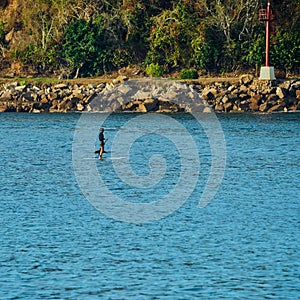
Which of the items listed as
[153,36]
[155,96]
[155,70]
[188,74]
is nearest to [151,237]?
[155,96]

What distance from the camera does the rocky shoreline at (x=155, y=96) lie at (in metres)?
97.2

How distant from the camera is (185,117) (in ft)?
304

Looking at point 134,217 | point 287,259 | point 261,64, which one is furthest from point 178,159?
point 261,64

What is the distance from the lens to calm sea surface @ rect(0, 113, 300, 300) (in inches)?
1164

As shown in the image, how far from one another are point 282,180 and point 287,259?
18204 millimetres

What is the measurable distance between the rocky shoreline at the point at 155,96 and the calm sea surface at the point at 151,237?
3579cm

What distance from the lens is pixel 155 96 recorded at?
9800 centimetres

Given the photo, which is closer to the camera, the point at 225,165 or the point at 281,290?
the point at 281,290

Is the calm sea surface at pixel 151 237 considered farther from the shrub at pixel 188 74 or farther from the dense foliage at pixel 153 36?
the dense foliage at pixel 153 36

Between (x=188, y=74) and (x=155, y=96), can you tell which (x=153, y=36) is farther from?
(x=155, y=96)

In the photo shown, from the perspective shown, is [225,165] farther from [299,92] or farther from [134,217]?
[299,92]

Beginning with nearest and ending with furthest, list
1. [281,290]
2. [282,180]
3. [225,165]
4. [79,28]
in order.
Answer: [281,290], [282,180], [225,165], [79,28]

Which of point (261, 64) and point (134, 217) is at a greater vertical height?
point (261, 64)

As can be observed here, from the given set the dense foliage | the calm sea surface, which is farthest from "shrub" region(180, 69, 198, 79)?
the calm sea surface
